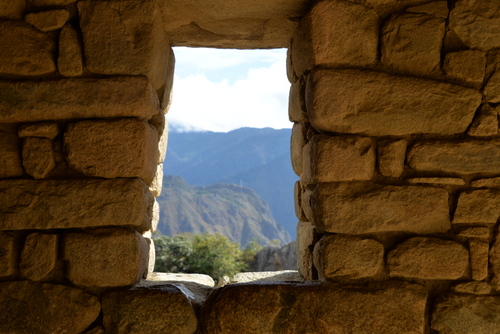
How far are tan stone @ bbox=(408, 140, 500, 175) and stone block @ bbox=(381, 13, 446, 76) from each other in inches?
13.4

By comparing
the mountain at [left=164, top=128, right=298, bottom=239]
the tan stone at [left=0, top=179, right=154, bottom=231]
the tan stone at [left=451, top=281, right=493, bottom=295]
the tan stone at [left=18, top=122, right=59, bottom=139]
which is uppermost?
the mountain at [left=164, top=128, right=298, bottom=239]

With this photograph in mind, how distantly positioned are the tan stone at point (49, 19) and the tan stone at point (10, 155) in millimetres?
485

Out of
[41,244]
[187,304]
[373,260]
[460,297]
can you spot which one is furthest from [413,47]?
[41,244]

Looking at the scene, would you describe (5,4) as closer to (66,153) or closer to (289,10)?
(66,153)

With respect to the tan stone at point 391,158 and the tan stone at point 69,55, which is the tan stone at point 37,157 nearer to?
the tan stone at point 69,55

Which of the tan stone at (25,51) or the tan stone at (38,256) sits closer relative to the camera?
the tan stone at (38,256)

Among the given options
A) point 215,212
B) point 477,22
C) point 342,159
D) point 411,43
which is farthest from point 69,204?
point 215,212

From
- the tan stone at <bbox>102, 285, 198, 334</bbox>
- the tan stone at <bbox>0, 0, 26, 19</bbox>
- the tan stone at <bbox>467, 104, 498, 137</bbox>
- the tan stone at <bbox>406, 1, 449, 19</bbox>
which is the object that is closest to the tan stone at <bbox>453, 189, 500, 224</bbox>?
the tan stone at <bbox>467, 104, 498, 137</bbox>

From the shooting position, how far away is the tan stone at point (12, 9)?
5.96 feet

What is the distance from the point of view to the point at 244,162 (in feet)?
204

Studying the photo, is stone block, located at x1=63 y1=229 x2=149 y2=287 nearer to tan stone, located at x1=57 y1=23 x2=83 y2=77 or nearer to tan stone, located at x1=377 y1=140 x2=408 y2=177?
tan stone, located at x1=57 y1=23 x2=83 y2=77

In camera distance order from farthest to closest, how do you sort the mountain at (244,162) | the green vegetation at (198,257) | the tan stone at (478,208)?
the mountain at (244,162), the green vegetation at (198,257), the tan stone at (478,208)

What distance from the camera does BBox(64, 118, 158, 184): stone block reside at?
1720mm

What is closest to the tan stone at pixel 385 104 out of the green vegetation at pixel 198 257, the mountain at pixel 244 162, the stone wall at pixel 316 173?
the stone wall at pixel 316 173
